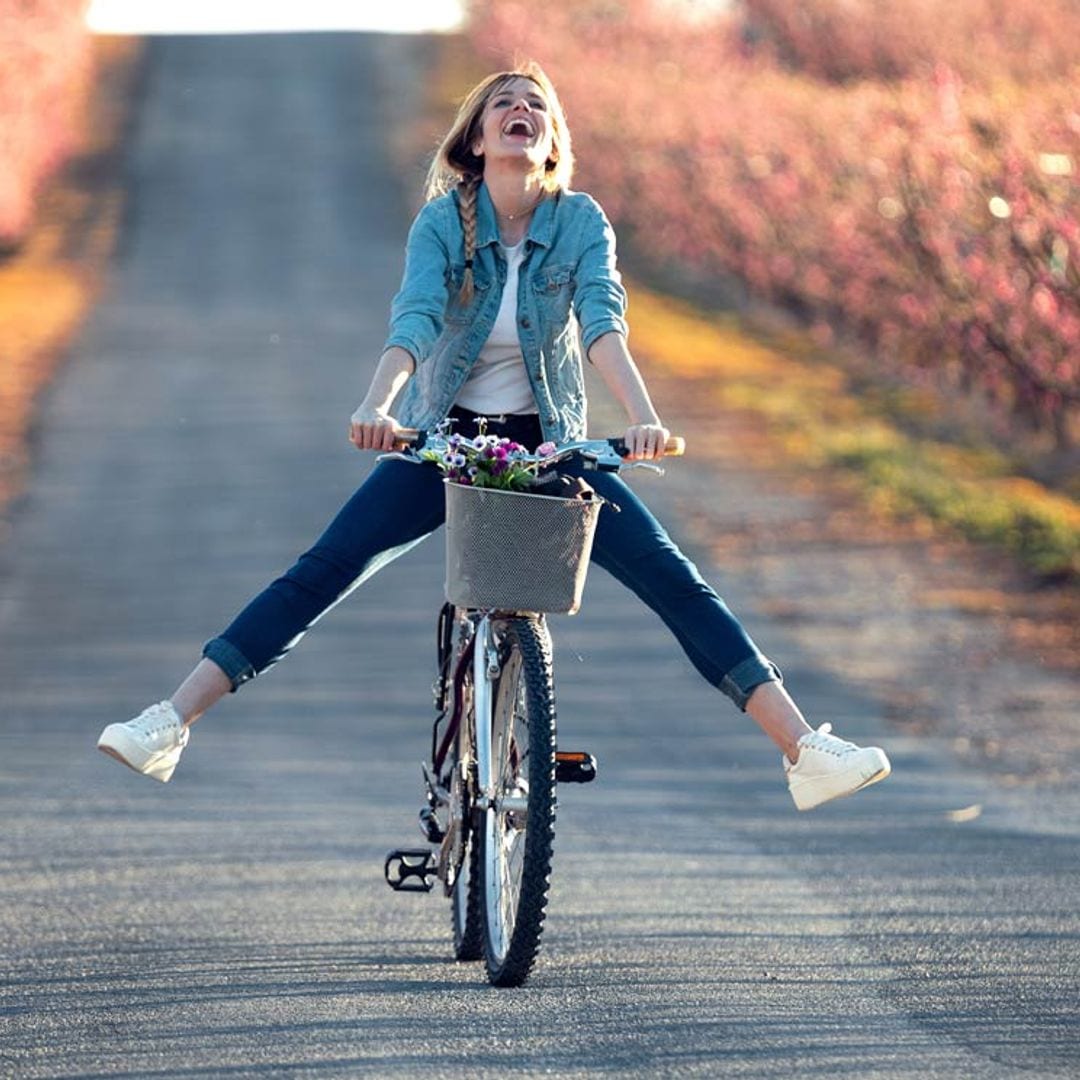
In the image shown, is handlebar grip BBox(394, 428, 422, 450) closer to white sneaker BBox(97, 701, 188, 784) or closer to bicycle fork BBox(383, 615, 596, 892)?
bicycle fork BBox(383, 615, 596, 892)

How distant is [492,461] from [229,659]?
0.82m

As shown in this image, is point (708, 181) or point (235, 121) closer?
point (708, 181)

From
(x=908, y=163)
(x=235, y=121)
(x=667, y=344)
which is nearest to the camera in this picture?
(x=908, y=163)

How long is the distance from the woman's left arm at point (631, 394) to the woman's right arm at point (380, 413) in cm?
46

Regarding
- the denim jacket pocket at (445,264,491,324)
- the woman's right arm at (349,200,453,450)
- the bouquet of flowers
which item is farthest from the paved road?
the denim jacket pocket at (445,264,491,324)

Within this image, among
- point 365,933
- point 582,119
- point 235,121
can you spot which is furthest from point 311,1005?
point 235,121

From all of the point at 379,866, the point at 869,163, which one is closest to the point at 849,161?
the point at 869,163

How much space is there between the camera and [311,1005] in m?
5.23

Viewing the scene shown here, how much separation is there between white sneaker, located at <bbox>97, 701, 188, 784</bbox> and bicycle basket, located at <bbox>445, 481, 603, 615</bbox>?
2.61 feet

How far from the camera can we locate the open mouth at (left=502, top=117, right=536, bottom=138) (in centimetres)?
572

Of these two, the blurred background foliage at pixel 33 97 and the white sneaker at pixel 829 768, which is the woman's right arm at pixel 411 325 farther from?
the blurred background foliage at pixel 33 97

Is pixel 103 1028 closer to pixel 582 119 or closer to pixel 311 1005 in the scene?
pixel 311 1005

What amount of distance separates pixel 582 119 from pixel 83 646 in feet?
Result: 88.9

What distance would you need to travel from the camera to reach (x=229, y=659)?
5.69 meters
